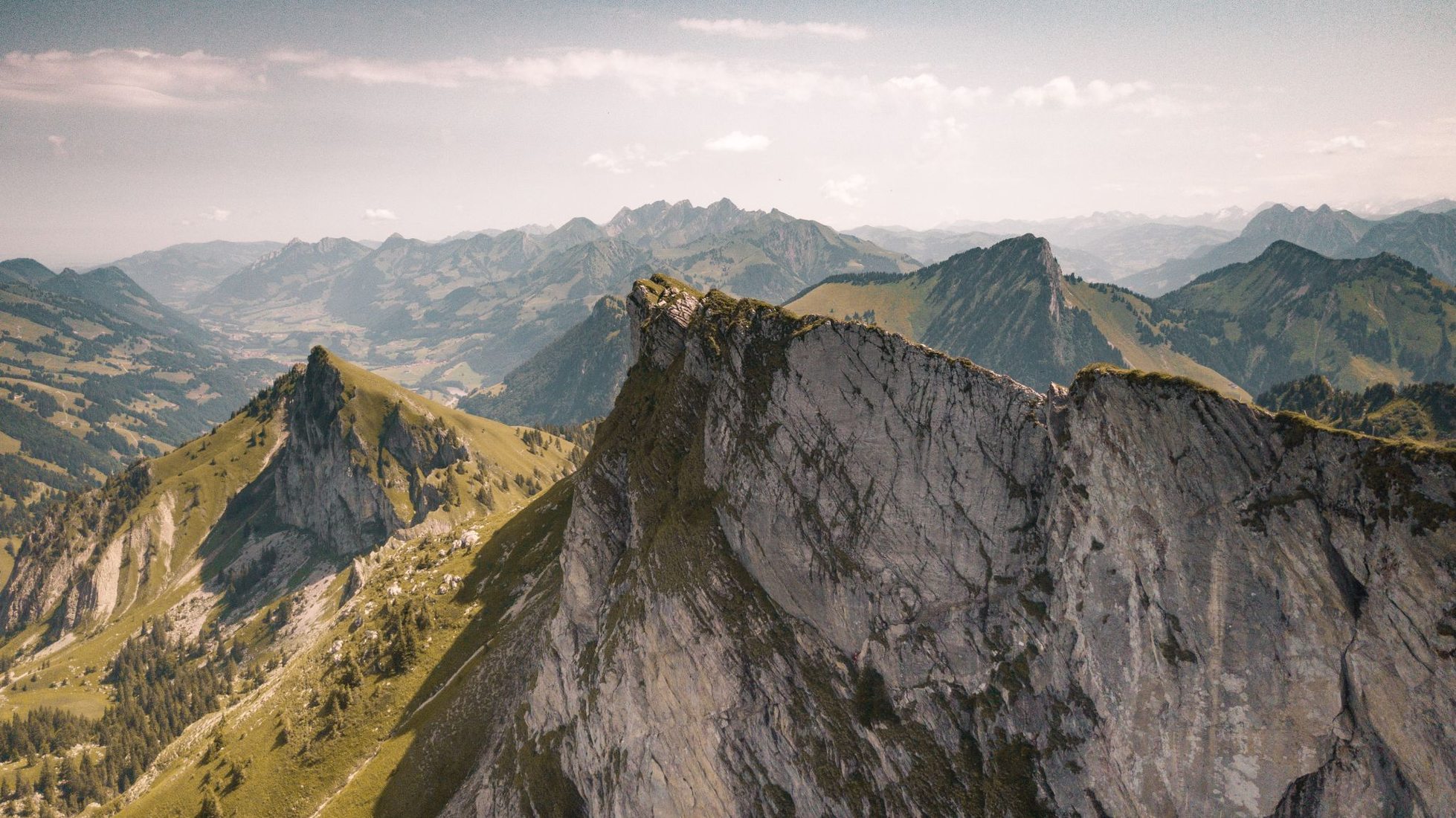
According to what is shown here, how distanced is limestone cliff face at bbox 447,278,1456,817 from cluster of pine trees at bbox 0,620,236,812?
160 metres

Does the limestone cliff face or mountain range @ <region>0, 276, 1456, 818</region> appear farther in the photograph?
mountain range @ <region>0, 276, 1456, 818</region>

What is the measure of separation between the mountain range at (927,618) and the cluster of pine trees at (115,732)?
107 meters

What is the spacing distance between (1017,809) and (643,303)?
61.4 metres

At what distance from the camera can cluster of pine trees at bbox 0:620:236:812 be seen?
490 feet

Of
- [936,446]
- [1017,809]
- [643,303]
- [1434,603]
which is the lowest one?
[1017,809]

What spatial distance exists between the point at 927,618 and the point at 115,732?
232965 millimetres

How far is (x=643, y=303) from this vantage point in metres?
74.9

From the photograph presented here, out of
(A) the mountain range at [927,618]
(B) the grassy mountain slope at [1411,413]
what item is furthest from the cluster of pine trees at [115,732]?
(B) the grassy mountain slope at [1411,413]

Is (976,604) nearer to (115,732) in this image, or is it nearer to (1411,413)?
(1411,413)

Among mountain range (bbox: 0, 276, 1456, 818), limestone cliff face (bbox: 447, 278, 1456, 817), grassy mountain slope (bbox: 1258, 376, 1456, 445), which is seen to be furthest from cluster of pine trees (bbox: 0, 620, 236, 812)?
grassy mountain slope (bbox: 1258, 376, 1456, 445)

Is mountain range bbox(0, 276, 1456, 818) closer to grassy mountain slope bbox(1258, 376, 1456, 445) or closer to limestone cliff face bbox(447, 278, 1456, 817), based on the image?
limestone cliff face bbox(447, 278, 1456, 817)

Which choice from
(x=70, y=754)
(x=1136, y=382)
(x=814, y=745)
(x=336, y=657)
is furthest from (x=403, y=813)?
(x=70, y=754)

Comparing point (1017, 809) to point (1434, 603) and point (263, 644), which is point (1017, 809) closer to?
point (1434, 603)

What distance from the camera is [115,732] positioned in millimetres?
163375
